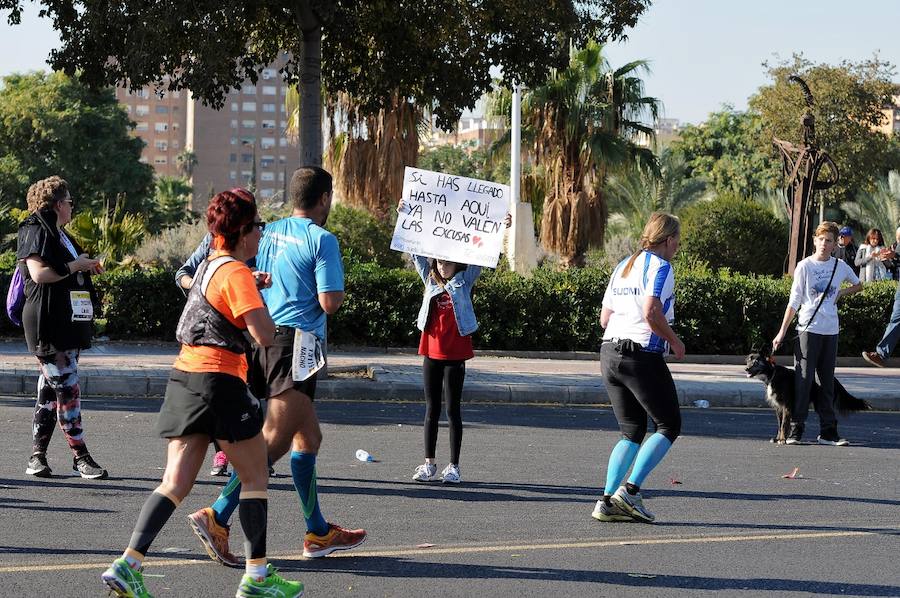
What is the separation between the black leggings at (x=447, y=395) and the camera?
8414 millimetres

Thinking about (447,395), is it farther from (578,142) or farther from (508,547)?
(578,142)

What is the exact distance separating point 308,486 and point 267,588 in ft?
3.16

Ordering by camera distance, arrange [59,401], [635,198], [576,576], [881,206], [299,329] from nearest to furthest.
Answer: [576,576]
[299,329]
[59,401]
[881,206]
[635,198]

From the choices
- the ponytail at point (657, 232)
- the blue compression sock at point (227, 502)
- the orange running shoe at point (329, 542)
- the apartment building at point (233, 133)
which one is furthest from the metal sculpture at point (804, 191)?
the apartment building at point (233, 133)

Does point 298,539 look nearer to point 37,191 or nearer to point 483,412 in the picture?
point 37,191

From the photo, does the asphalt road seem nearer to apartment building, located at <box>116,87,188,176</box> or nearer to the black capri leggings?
the black capri leggings

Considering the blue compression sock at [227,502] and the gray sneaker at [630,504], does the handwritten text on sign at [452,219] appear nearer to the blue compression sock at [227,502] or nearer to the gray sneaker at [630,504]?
the gray sneaker at [630,504]

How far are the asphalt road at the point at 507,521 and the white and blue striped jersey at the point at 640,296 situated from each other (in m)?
1.05

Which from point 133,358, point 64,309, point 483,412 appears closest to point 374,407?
point 483,412

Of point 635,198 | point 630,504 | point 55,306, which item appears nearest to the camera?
point 630,504

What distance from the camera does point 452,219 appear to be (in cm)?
906

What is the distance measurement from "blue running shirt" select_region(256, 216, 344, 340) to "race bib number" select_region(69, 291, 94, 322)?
7.53ft

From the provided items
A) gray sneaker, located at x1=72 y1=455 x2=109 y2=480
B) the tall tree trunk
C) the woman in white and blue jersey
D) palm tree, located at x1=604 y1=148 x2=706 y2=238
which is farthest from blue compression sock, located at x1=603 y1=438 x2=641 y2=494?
palm tree, located at x1=604 y1=148 x2=706 y2=238

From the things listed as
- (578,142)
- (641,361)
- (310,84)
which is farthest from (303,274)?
(578,142)
